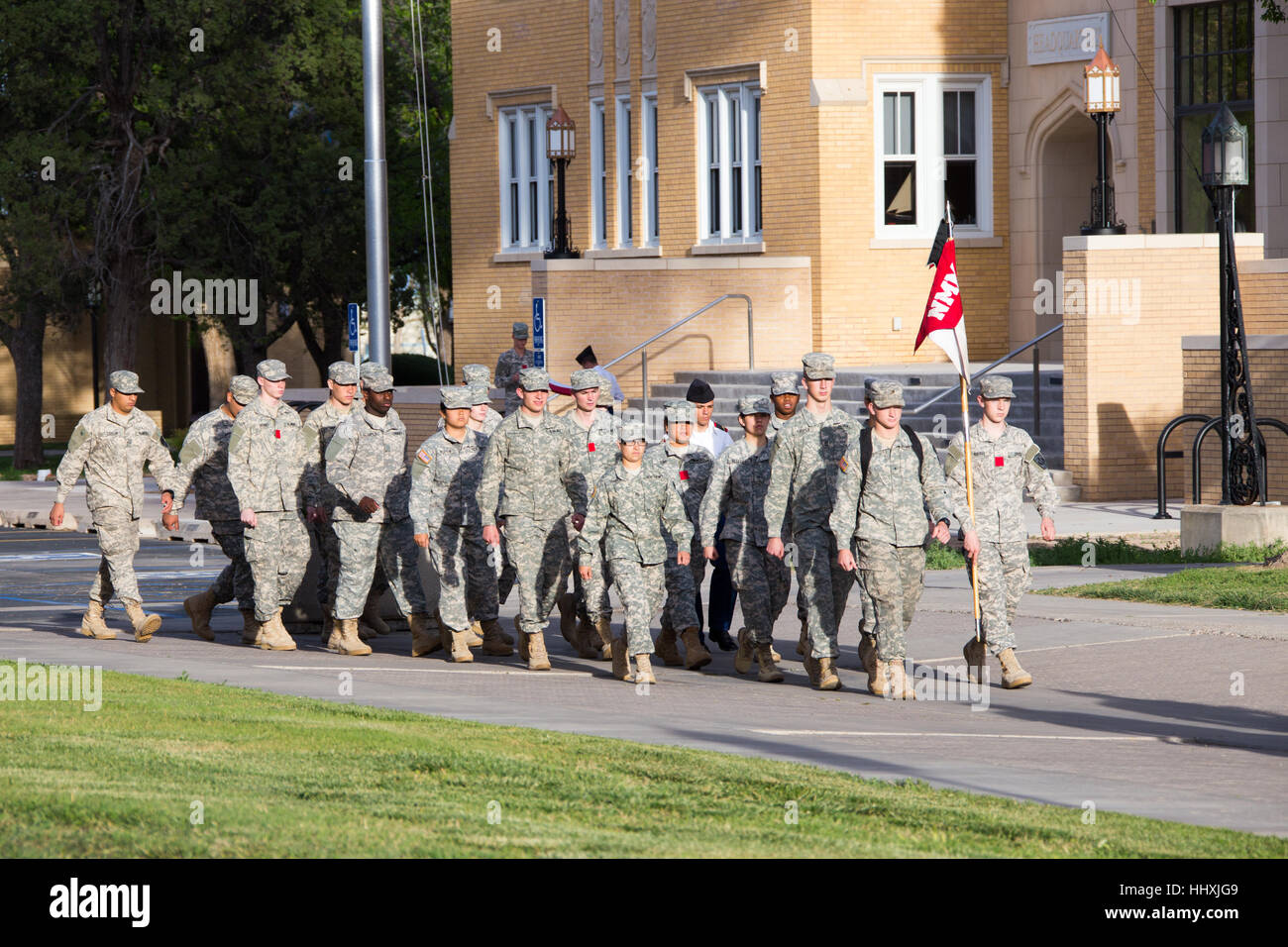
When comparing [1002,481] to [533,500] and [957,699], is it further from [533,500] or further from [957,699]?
[533,500]

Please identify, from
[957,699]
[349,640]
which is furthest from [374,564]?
[957,699]

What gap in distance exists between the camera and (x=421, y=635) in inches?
562

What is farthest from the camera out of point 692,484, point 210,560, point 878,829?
point 210,560

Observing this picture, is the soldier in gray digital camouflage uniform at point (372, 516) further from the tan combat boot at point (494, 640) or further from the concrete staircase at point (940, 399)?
the concrete staircase at point (940, 399)

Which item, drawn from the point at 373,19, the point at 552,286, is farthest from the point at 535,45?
the point at 373,19

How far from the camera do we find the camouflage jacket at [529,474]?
1359 centimetres

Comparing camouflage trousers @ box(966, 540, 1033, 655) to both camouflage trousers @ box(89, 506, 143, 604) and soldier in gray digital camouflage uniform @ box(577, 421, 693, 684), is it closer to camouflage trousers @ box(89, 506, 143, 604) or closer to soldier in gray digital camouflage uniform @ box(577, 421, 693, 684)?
soldier in gray digital camouflage uniform @ box(577, 421, 693, 684)

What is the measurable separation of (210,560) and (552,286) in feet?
32.7

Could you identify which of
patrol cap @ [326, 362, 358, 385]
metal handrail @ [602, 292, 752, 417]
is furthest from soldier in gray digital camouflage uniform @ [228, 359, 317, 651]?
metal handrail @ [602, 292, 752, 417]

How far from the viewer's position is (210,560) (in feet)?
70.4

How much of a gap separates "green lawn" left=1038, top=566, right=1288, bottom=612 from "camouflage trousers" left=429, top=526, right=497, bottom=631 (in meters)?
5.01

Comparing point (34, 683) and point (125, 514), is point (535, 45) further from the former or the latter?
point (34, 683)

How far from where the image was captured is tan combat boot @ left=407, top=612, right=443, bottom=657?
46.9 ft

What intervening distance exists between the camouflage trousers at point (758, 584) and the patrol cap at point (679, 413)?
1.01 m
